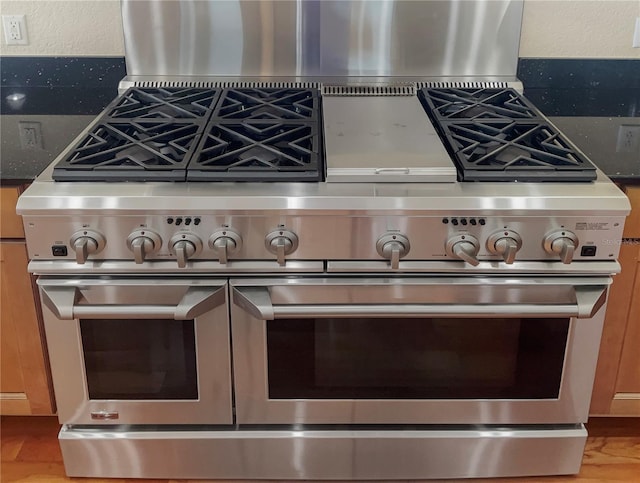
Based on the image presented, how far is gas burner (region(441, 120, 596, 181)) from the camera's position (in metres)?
1.50

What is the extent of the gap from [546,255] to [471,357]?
29 centimetres

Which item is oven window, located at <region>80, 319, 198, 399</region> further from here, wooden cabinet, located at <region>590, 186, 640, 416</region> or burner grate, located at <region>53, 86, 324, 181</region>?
wooden cabinet, located at <region>590, 186, 640, 416</region>

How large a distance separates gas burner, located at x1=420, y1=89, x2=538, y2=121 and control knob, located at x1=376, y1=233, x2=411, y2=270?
0.45m

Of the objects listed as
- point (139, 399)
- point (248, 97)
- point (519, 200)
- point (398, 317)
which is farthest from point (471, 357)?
point (248, 97)

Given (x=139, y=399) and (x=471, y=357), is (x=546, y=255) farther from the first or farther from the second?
(x=139, y=399)

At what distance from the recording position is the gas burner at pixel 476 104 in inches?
71.2

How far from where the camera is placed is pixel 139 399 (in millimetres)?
1665

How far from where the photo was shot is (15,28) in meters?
2.08

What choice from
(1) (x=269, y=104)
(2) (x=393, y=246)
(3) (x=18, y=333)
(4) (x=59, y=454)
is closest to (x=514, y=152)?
(2) (x=393, y=246)

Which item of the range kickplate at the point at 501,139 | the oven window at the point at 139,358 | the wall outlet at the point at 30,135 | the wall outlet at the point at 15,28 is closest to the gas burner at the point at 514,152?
the range kickplate at the point at 501,139

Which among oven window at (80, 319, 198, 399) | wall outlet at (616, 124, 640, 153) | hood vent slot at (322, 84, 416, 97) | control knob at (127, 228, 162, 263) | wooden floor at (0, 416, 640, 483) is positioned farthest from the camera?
hood vent slot at (322, 84, 416, 97)

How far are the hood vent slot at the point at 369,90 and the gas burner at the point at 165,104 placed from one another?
1.03ft

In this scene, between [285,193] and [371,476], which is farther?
[371,476]

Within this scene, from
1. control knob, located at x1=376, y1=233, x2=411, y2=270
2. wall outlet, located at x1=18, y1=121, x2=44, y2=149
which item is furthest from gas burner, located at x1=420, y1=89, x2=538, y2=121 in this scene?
wall outlet, located at x1=18, y1=121, x2=44, y2=149
